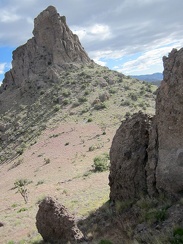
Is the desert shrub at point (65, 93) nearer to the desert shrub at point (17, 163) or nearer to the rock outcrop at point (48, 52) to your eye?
the rock outcrop at point (48, 52)

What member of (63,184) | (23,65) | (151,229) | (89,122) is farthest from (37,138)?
(151,229)

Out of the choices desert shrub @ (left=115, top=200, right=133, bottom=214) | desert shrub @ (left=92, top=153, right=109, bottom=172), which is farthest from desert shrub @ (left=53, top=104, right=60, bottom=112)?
desert shrub @ (left=115, top=200, right=133, bottom=214)

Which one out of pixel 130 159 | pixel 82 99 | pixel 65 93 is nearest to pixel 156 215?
pixel 130 159

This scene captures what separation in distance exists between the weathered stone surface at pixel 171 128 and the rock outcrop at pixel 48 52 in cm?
5471

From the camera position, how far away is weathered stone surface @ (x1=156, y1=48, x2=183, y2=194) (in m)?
9.73

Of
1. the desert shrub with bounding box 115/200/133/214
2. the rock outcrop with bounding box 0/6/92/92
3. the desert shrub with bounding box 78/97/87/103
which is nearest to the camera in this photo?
the desert shrub with bounding box 115/200/133/214

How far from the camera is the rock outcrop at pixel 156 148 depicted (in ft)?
32.3

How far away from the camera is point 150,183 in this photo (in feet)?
35.8

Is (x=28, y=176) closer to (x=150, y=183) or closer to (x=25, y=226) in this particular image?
(x=25, y=226)

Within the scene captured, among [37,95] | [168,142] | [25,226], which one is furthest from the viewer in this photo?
[37,95]

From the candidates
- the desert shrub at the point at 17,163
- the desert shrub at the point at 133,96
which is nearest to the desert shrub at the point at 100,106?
the desert shrub at the point at 133,96

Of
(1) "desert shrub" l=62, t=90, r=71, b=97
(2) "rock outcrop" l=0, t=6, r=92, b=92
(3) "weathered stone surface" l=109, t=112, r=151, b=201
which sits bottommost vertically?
(3) "weathered stone surface" l=109, t=112, r=151, b=201

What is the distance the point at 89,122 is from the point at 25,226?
29737 mm

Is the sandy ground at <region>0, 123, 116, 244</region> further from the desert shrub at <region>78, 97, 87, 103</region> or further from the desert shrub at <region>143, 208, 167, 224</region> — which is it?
the desert shrub at <region>78, 97, 87, 103</region>
